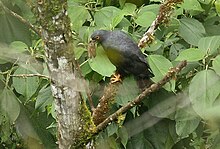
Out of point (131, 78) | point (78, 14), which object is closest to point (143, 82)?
point (131, 78)

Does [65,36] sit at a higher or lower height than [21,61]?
higher

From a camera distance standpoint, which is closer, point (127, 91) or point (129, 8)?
point (127, 91)

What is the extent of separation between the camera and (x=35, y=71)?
4.74ft

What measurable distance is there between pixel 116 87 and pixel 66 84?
309 mm

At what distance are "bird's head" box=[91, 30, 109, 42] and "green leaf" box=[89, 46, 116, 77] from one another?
5 centimetres

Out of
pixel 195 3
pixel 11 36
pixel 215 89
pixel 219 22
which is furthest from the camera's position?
pixel 11 36

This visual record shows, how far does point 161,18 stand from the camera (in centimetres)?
135

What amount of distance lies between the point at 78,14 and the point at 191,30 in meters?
0.40

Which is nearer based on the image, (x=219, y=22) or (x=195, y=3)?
(x=195, y=3)

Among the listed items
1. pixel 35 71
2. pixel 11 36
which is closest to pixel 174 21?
pixel 35 71

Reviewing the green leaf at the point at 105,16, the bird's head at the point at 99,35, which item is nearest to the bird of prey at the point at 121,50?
the bird's head at the point at 99,35

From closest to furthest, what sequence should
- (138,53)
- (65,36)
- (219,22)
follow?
(65,36) < (138,53) < (219,22)

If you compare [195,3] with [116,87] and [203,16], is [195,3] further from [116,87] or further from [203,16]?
[116,87]

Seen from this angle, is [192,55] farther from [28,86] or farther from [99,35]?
[28,86]
